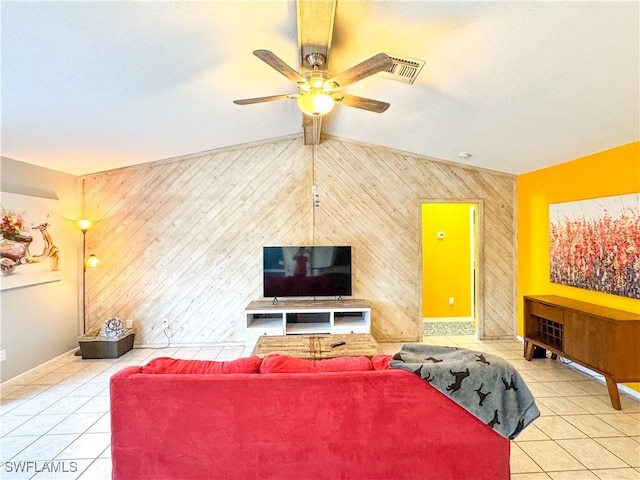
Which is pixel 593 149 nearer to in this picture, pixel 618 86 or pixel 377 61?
pixel 618 86

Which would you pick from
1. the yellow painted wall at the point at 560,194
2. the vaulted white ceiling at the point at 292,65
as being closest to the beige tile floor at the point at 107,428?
the yellow painted wall at the point at 560,194

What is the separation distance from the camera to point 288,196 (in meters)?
4.97

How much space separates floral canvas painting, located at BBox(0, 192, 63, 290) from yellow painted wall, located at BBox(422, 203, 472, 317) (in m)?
5.60

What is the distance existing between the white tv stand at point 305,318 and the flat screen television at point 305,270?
16 cm

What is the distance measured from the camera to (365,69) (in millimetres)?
2232

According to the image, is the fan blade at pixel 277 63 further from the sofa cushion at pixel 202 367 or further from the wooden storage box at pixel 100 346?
the wooden storage box at pixel 100 346

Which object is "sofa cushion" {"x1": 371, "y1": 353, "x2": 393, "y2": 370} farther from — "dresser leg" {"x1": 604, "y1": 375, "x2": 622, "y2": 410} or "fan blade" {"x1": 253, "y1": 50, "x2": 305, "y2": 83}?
"dresser leg" {"x1": 604, "y1": 375, "x2": 622, "y2": 410}

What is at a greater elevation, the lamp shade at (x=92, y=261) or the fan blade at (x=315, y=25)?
the fan blade at (x=315, y=25)

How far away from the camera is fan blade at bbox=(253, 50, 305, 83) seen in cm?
202

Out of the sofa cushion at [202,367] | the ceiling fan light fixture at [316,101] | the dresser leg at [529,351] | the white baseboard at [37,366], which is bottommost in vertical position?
the white baseboard at [37,366]

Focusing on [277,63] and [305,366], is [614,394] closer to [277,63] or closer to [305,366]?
[305,366]

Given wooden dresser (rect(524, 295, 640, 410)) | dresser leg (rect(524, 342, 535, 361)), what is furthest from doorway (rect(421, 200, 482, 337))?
wooden dresser (rect(524, 295, 640, 410))

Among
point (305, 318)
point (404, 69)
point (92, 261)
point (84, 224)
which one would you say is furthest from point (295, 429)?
point (84, 224)

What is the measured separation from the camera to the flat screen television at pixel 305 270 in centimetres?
474
